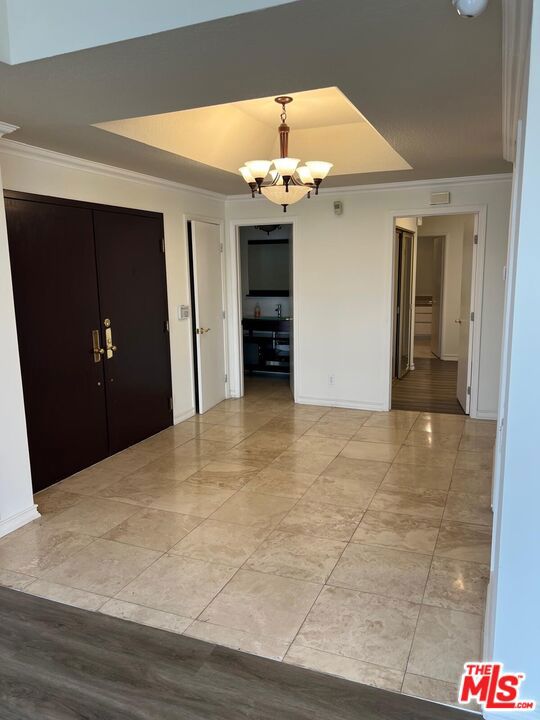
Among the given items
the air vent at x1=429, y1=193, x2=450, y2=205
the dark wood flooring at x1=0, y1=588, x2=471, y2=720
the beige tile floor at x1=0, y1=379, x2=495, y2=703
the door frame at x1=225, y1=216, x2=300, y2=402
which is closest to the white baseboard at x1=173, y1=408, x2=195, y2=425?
the beige tile floor at x1=0, y1=379, x2=495, y2=703

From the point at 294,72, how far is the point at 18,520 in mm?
3005

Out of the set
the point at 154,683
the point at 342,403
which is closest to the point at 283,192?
the point at 342,403

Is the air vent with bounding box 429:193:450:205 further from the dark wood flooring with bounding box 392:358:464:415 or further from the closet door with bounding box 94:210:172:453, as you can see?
the closet door with bounding box 94:210:172:453

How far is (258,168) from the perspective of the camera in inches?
139

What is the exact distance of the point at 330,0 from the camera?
168 centimetres

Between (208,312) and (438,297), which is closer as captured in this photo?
(208,312)

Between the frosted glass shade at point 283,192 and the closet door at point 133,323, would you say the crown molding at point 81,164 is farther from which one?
the frosted glass shade at point 283,192

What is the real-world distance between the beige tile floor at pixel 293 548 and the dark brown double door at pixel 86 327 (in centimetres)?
32

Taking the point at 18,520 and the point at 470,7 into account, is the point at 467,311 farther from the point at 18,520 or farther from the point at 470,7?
the point at 18,520

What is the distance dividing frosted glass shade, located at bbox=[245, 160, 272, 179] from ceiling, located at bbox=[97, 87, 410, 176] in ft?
2.26

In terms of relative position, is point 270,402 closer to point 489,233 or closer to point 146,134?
point 489,233

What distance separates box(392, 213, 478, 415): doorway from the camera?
5527 millimetres

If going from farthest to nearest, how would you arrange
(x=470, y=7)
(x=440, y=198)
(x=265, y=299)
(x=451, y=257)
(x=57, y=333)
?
(x=451, y=257)
(x=265, y=299)
(x=440, y=198)
(x=57, y=333)
(x=470, y=7)

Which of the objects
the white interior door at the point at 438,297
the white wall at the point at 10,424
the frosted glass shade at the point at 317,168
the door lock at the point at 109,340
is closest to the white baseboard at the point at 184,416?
the door lock at the point at 109,340
